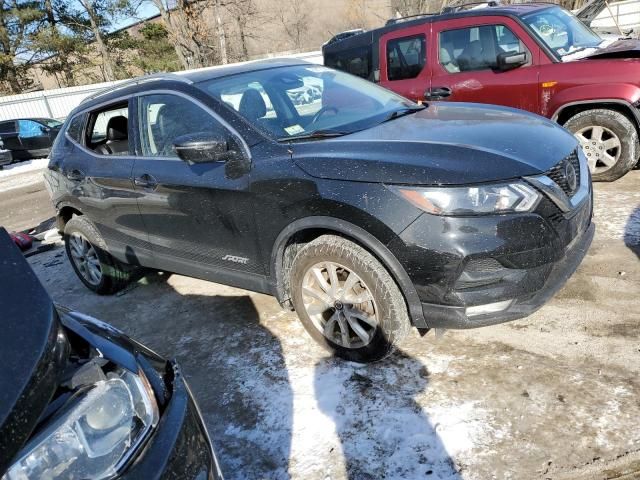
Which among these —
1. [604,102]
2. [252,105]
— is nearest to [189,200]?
[252,105]

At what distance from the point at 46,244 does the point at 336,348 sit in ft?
16.5

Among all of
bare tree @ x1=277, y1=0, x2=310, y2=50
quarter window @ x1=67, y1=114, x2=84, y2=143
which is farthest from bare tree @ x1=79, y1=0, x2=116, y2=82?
quarter window @ x1=67, y1=114, x2=84, y2=143

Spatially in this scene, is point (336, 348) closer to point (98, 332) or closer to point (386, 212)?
point (386, 212)

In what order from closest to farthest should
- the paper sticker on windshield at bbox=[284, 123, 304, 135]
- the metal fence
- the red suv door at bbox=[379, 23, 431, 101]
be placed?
the paper sticker on windshield at bbox=[284, 123, 304, 135], the red suv door at bbox=[379, 23, 431, 101], the metal fence

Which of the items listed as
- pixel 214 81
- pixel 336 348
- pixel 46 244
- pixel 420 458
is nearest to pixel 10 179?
pixel 46 244

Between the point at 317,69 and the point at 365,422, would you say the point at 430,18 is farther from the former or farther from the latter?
the point at 365,422

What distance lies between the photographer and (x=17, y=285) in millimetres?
1513

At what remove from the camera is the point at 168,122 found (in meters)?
3.55

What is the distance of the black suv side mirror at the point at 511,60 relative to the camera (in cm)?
547

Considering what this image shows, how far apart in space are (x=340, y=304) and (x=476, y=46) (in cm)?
431

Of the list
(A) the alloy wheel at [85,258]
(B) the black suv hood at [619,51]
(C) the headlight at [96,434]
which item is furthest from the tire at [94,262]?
(B) the black suv hood at [619,51]

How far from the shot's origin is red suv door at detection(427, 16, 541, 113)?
5.54m

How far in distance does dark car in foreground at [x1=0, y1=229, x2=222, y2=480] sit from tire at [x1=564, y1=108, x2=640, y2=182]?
5019 millimetres

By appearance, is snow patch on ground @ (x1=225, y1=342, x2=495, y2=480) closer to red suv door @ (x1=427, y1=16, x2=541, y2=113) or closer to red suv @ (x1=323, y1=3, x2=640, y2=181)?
red suv @ (x1=323, y1=3, x2=640, y2=181)
